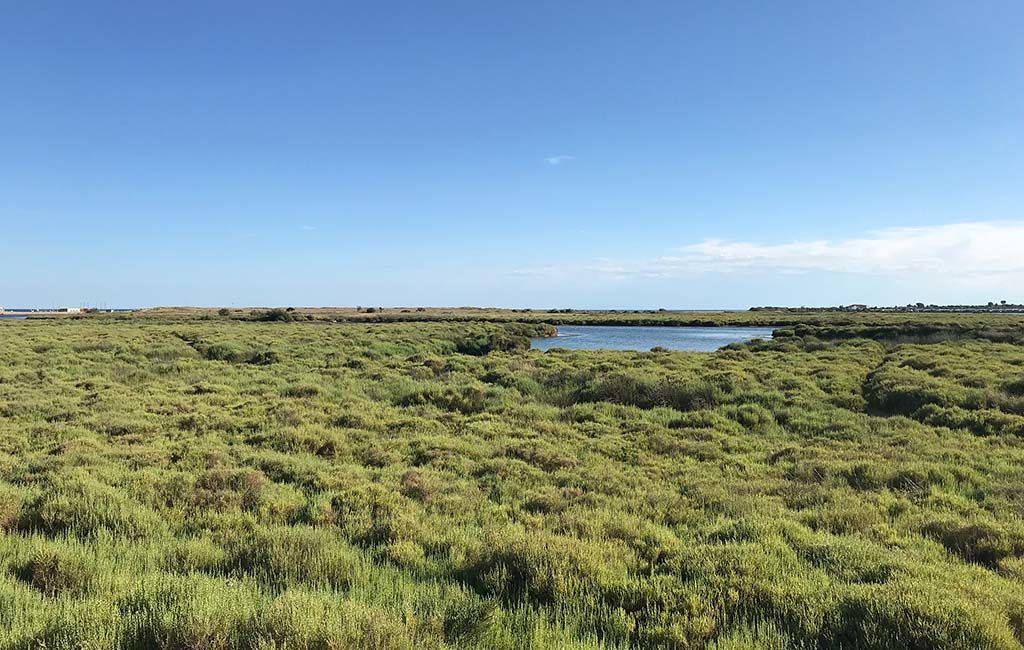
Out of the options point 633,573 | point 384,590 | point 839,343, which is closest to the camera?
point 384,590

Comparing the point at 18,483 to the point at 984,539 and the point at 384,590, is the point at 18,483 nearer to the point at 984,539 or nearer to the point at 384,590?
the point at 384,590

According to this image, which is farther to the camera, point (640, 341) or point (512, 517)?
point (640, 341)

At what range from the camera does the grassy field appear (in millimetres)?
4719

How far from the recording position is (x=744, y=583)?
578cm

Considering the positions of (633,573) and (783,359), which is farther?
(783,359)

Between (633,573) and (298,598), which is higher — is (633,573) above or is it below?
below

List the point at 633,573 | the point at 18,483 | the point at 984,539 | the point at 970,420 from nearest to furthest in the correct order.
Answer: the point at 633,573 → the point at 984,539 → the point at 18,483 → the point at 970,420

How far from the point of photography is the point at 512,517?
8516 mm

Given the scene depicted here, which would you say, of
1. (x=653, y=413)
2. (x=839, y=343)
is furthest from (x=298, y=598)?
(x=839, y=343)

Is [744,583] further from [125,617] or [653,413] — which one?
[653,413]

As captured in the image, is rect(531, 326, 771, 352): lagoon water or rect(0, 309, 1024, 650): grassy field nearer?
rect(0, 309, 1024, 650): grassy field

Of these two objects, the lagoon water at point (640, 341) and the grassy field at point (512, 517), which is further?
the lagoon water at point (640, 341)

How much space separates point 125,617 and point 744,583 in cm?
538

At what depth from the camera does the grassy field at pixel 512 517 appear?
472 centimetres
